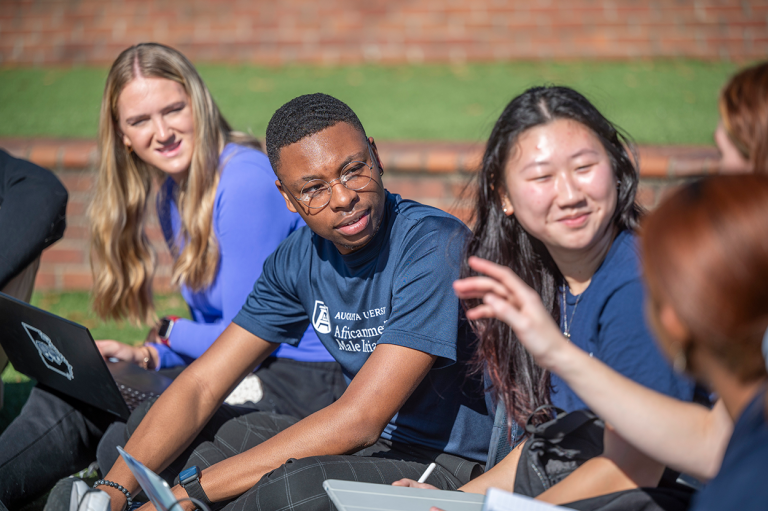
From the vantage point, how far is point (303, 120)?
1.98 m

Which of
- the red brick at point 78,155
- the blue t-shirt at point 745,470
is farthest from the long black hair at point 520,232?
the red brick at point 78,155

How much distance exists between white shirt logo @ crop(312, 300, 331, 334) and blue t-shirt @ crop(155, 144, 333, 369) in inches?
18.9

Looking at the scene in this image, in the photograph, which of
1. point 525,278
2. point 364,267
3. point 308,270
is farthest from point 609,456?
point 308,270

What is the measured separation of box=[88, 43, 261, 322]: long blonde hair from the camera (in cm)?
285

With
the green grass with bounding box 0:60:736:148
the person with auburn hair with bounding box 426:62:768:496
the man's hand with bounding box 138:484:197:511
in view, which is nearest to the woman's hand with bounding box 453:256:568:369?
the person with auburn hair with bounding box 426:62:768:496

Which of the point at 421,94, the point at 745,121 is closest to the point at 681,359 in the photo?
the point at 745,121

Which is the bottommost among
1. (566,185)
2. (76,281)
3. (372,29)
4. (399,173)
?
(76,281)

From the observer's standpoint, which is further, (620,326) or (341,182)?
(341,182)

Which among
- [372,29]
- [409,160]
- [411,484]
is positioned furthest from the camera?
[372,29]

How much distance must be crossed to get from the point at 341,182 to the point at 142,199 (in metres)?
1.61

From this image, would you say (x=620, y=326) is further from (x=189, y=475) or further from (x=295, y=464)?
(x=189, y=475)

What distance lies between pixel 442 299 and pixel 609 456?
60cm

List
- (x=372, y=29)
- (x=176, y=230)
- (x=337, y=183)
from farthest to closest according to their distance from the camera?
(x=372, y=29) < (x=176, y=230) < (x=337, y=183)

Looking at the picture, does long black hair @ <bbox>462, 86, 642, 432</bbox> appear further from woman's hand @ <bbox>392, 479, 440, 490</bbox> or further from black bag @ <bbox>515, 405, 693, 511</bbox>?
woman's hand @ <bbox>392, 479, 440, 490</bbox>
